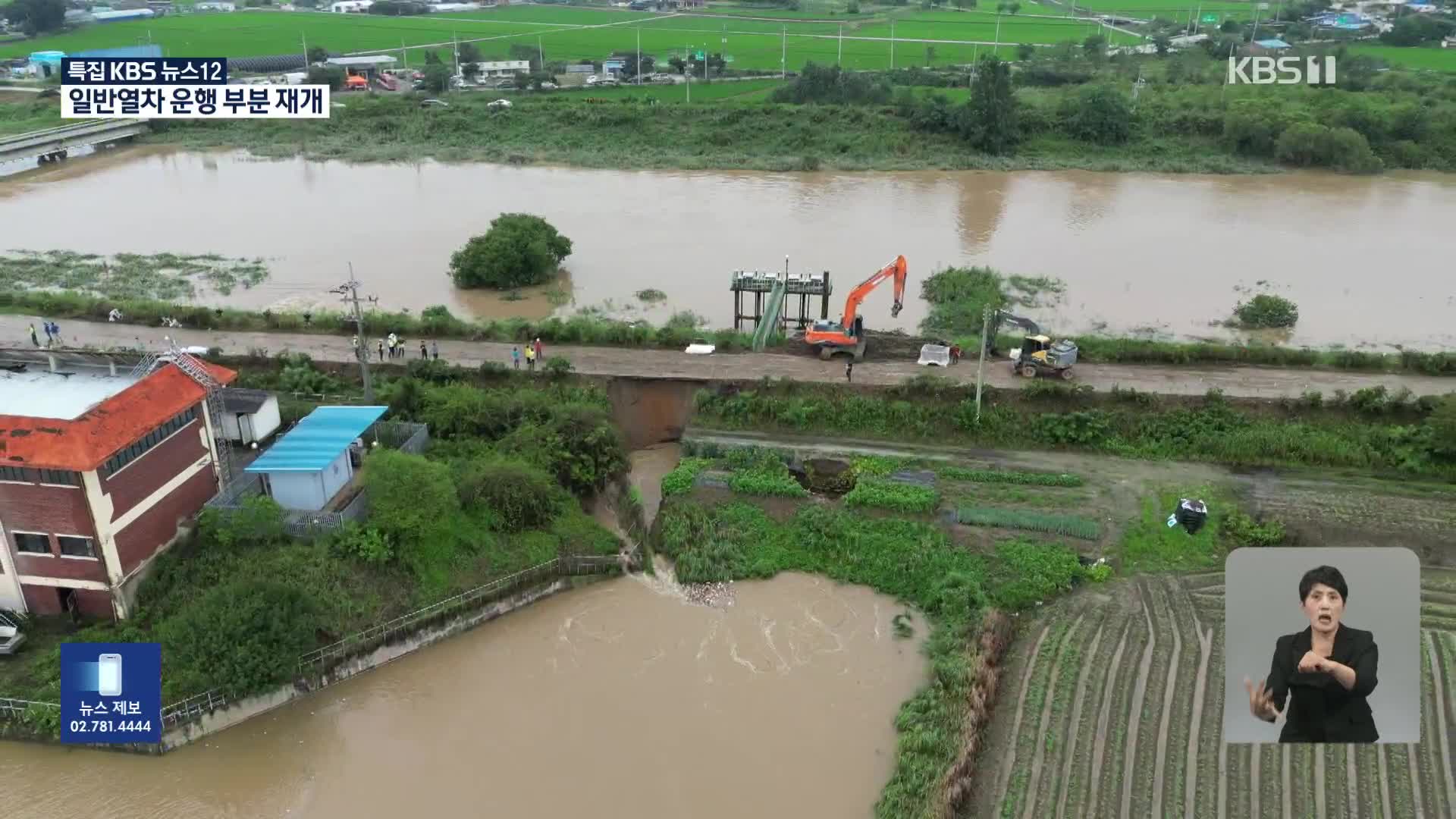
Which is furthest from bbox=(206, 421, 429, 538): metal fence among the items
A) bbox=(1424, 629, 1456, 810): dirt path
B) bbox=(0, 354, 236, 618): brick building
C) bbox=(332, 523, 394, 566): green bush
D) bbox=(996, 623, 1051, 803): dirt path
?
bbox=(1424, 629, 1456, 810): dirt path

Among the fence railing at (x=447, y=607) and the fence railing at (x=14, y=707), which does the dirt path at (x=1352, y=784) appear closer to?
the fence railing at (x=447, y=607)

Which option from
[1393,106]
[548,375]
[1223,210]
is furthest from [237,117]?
[1393,106]

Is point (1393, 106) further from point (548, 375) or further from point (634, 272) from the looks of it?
point (548, 375)

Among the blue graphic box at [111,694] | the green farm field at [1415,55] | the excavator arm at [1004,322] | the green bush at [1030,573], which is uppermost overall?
the green farm field at [1415,55]

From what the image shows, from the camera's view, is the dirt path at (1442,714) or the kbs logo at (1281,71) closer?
the dirt path at (1442,714)

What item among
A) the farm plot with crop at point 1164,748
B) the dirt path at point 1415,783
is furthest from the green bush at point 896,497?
the dirt path at point 1415,783

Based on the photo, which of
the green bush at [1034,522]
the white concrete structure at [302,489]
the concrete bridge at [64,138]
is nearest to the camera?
the white concrete structure at [302,489]

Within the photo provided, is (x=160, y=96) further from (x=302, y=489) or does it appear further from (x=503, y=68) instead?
(x=302, y=489)
